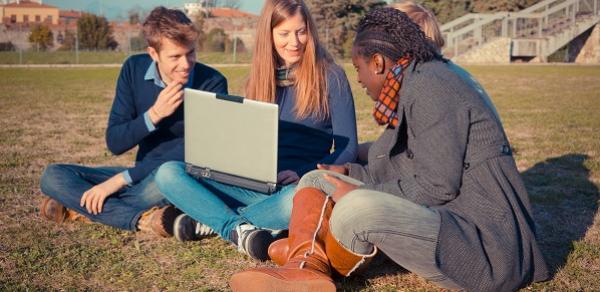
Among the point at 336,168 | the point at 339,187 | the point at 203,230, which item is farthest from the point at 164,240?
the point at 339,187

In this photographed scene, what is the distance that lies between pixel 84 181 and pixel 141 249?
31.1 inches

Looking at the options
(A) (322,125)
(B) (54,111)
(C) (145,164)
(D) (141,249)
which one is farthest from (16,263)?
(B) (54,111)

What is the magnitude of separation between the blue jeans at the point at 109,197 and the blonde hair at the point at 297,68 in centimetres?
88

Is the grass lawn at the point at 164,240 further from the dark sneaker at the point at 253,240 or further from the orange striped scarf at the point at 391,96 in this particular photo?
the orange striped scarf at the point at 391,96

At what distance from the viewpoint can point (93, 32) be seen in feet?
144

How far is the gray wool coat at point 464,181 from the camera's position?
2947 millimetres

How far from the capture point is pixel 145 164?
4.47 metres

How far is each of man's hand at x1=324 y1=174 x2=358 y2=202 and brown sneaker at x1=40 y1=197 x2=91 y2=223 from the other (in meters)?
1.94

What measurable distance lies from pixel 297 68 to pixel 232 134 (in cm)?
79

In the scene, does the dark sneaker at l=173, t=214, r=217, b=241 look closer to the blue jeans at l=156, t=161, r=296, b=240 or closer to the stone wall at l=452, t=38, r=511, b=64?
the blue jeans at l=156, t=161, r=296, b=240

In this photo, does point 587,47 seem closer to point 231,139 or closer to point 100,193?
point 100,193

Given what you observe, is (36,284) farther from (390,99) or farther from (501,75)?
(501,75)

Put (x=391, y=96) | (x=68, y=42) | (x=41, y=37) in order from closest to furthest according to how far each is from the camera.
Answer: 1. (x=391, y=96)
2. (x=41, y=37)
3. (x=68, y=42)

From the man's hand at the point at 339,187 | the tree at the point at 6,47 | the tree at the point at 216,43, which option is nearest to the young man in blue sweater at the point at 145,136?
the man's hand at the point at 339,187
